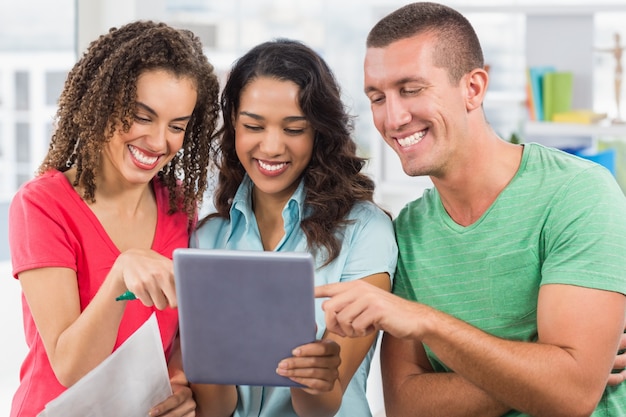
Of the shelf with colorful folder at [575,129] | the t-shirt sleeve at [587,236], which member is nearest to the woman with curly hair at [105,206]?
the t-shirt sleeve at [587,236]

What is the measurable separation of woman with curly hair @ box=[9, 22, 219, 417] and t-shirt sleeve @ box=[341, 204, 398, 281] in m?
0.36

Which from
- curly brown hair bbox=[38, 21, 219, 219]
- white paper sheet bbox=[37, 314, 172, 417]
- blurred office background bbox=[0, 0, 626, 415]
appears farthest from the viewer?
blurred office background bbox=[0, 0, 626, 415]

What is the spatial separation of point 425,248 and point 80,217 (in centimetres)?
69

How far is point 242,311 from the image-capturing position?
1.39 m

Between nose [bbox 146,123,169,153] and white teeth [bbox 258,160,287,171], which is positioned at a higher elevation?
nose [bbox 146,123,169,153]

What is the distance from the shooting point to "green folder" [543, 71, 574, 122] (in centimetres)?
390

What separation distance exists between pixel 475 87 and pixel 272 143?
44 centimetres

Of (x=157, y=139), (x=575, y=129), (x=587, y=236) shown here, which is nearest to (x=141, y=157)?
(x=157, y=139)

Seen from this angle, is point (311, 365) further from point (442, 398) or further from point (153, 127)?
point (153, 127)

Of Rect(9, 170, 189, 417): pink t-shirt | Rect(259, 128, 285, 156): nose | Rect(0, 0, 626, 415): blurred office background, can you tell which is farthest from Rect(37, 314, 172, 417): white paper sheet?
Rect(0, 0, 626, 415): blurred office background


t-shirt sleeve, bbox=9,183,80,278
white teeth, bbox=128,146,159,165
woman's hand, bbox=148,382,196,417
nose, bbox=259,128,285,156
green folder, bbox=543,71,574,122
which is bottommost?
woman's hand, bbox=148,382,196,417

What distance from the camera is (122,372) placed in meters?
1.51

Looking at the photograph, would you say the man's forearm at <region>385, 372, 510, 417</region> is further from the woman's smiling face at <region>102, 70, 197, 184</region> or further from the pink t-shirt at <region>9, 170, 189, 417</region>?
the woman's smiling face at <region>102, 70, 197, 184</region>

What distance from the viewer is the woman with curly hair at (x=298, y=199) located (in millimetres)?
1742
